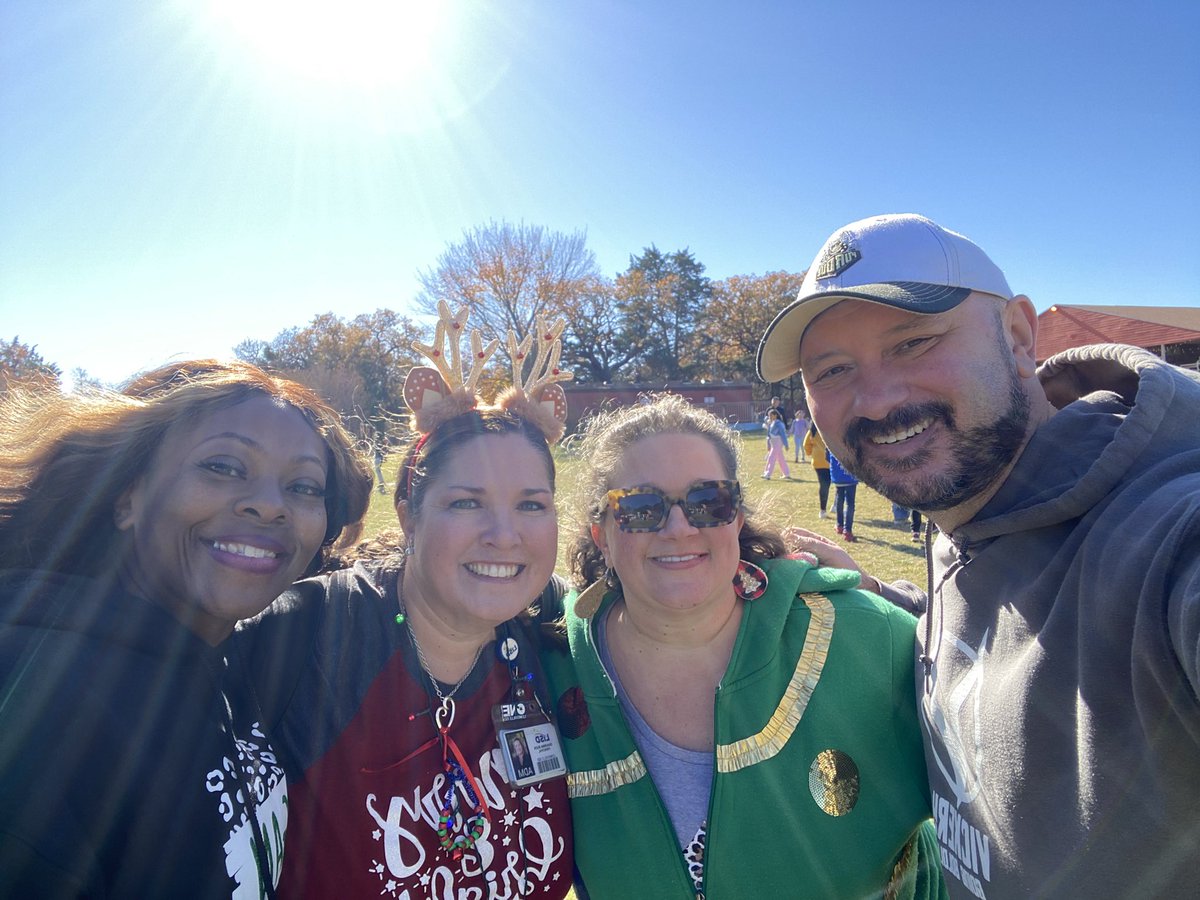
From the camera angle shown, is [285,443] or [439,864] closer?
[439,864]

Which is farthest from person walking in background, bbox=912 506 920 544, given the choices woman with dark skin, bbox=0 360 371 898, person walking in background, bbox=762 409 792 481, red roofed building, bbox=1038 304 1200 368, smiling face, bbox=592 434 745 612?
red roofed building, bbox=1038 304 1200 368

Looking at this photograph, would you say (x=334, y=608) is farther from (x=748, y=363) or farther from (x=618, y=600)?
(x=748, y=363)

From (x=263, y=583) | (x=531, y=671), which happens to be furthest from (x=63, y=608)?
(x=531, y=671)

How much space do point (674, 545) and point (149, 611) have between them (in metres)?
1.66

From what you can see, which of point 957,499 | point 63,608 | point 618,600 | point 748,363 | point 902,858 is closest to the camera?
point 63,608

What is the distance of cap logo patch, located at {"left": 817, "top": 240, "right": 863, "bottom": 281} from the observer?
195 centimetres

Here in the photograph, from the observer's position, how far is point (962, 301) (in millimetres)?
1808

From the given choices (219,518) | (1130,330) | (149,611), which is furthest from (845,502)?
(1130,330)

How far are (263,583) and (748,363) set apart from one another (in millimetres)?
49761

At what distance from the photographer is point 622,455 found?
2.56m

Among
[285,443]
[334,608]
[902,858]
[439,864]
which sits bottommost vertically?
[902,858]

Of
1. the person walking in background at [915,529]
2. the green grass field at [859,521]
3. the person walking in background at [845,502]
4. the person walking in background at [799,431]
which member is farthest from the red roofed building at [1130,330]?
the person walking in background at [845,502]

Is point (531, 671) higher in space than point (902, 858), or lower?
higher

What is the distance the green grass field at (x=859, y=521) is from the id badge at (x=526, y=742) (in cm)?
112
